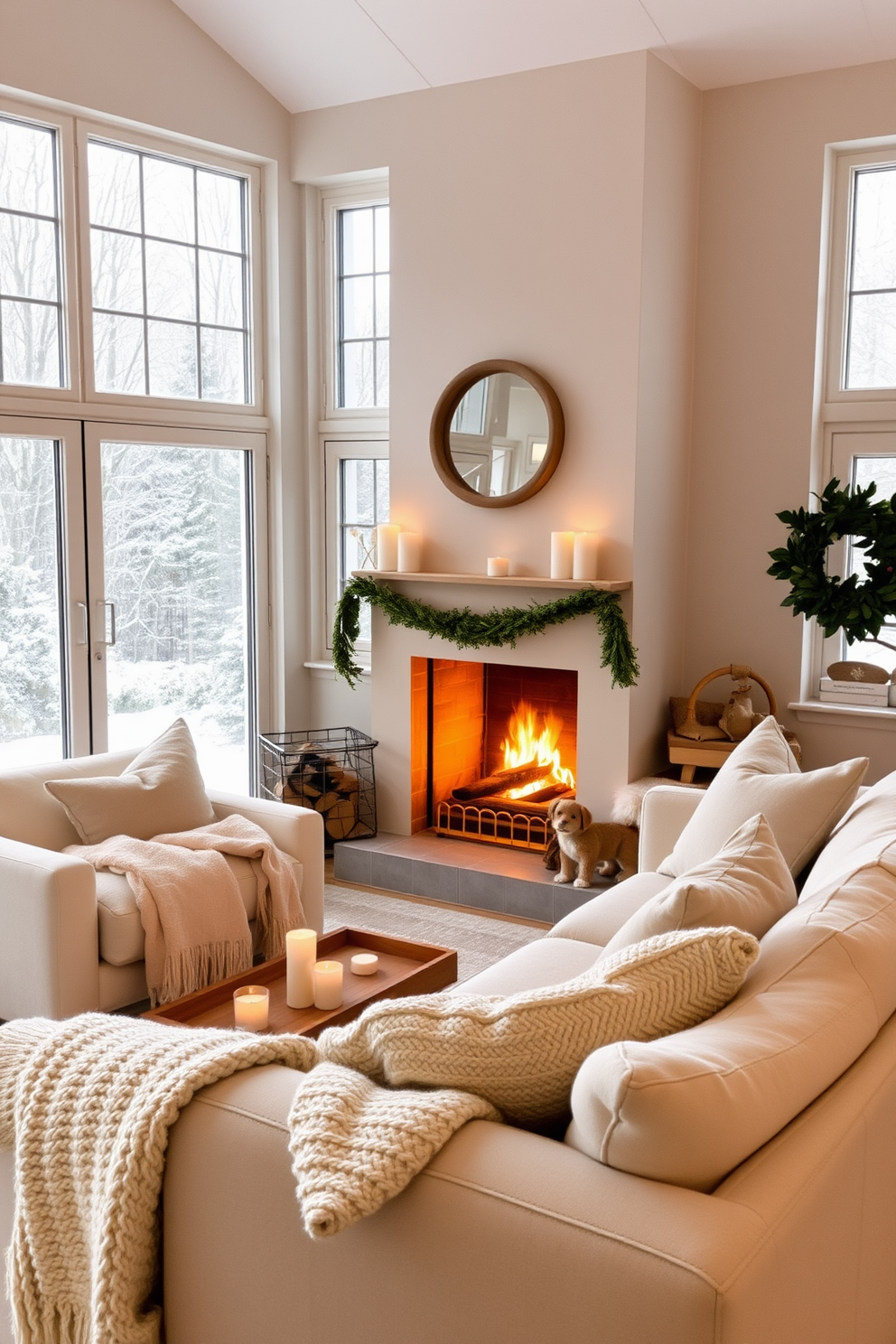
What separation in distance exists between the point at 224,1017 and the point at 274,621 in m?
2.78

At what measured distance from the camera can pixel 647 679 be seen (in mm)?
4609

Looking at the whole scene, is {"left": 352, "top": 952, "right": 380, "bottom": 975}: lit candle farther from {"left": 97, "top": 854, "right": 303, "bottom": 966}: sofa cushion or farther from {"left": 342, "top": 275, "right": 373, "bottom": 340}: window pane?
{"left": 342, "top": 275, "right": 373, "bottom": 340}: window pane

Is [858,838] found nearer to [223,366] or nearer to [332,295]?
[223,366]

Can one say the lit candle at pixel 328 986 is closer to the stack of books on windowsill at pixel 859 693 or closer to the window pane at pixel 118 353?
the stack of books on windowsill at pixel 859 693

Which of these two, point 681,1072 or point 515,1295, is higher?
point 681,1072

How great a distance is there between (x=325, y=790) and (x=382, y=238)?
2.37 m

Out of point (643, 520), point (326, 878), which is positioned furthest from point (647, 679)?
point (326, 878)

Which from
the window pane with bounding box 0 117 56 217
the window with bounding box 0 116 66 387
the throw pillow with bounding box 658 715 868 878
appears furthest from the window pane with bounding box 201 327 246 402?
the throw pillow with bounding box 658 715 868 878

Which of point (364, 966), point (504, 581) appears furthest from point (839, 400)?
point (364, 966)

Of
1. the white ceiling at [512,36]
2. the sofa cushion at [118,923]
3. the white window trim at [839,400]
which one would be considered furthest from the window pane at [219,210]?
the sofa cushion at [118,923]

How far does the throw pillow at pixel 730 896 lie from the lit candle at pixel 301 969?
3.49 ft

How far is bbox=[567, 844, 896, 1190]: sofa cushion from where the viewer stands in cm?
133

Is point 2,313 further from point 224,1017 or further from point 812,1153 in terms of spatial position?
point 812,1153

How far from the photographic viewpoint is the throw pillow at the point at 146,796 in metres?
3.59
